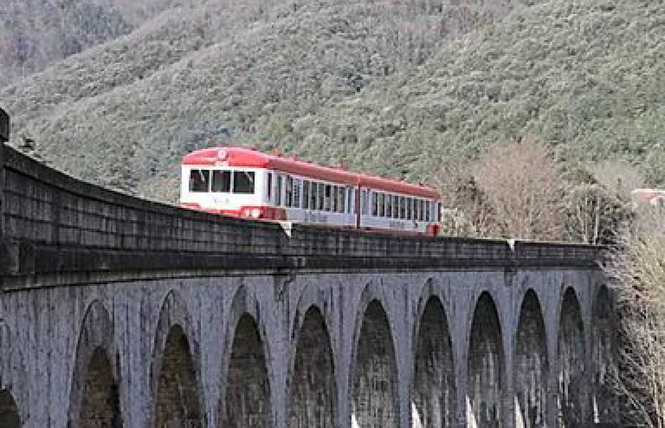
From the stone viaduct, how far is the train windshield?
263 cm

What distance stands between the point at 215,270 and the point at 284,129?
87.1m

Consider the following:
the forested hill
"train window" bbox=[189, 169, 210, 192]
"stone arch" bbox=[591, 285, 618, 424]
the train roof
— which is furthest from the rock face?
the forested hill

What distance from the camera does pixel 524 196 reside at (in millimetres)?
64562

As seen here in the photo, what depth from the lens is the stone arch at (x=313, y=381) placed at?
22.8 m

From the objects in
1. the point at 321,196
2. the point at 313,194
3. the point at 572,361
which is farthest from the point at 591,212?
the point at 313,194

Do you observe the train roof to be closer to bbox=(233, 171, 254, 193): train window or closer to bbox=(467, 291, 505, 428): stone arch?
bbox=(233, 171, 254, 193): train window

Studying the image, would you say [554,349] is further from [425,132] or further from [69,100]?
[69,100]

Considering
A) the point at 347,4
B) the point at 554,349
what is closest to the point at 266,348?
the point at 554,349

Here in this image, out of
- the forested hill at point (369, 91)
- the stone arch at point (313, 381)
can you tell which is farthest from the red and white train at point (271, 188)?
the forested hill at point (369, 91)

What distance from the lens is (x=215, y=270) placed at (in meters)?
16.7

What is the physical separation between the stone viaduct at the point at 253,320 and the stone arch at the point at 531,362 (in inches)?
2.3

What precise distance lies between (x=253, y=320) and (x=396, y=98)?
8829cm

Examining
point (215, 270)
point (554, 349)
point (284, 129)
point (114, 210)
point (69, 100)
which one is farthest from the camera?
point (69, 100)

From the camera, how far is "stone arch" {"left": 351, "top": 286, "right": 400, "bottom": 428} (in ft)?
87.6
